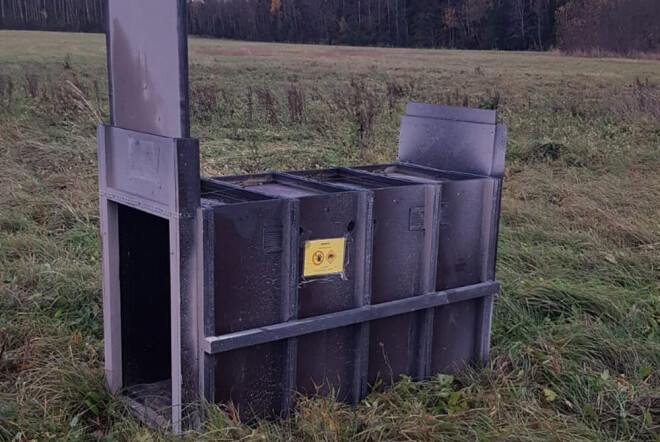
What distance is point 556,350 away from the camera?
4188mm

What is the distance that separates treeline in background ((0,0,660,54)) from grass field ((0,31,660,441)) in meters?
24.1

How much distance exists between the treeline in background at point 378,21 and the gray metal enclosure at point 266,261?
3188cm

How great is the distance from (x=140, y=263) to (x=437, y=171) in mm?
1626

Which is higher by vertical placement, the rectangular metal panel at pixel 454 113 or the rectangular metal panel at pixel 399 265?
the rectangular metal panel at pixel 454 113

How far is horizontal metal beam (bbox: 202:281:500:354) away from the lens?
2996 millimetres

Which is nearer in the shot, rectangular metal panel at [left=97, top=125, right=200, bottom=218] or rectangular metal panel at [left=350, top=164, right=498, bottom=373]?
rectangular metal panel at [left=97, top=125, right=200, bottom=218]

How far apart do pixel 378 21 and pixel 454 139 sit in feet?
180

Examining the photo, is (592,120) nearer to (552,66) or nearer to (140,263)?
(140,263)

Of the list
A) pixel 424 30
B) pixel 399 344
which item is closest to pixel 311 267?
pixel 399 344

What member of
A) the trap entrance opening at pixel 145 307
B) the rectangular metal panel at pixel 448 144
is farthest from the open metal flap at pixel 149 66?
the rectangular metal panel at pixel 448 144

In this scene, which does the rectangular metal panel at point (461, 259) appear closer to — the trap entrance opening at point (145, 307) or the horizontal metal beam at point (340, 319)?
the horizontal metal beam at point (340, 319)

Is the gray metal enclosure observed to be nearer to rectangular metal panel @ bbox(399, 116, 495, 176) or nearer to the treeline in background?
rectangular metal panel @ bbox(399, 116, 495, 176)

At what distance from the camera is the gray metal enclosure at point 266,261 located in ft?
9.68

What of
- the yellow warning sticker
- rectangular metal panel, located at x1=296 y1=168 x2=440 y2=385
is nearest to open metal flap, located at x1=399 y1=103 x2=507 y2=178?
rectangular metal panel, located at x1=296 y1=168 x2=440 y2=385
